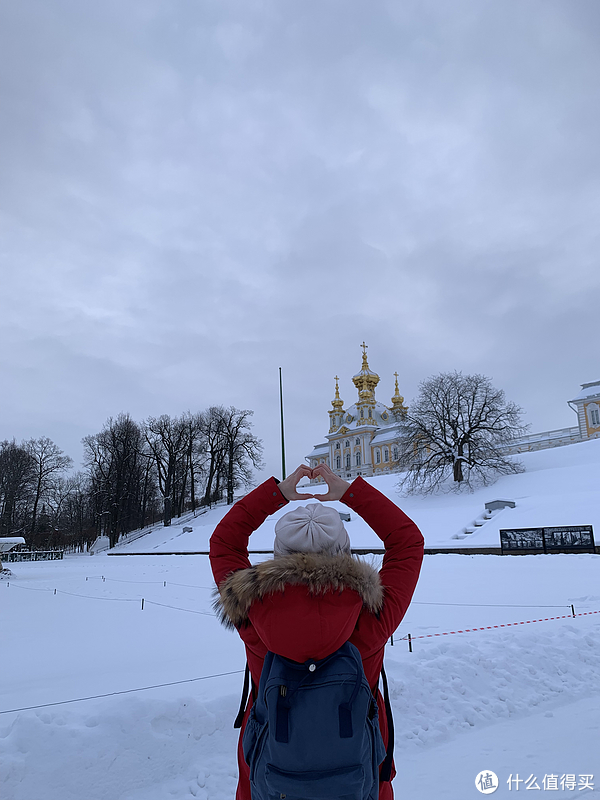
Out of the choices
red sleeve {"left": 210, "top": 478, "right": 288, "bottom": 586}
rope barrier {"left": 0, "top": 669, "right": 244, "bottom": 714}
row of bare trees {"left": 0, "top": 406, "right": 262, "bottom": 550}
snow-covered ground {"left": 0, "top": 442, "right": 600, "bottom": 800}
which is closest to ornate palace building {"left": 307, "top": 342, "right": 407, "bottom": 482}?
row of bare trees {"left": 0, "top": 406, "right": 262, "bottom": 550}

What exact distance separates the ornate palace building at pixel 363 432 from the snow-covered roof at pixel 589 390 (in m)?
25.1


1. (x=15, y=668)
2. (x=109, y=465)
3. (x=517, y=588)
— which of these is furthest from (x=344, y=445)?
(x=15, y=668)

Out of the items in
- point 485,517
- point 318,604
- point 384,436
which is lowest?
point 318,604

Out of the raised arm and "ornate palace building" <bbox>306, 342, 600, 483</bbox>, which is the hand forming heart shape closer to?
the raised arm

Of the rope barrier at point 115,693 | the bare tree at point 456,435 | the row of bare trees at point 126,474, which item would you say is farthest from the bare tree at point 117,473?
the rope barrier at point 115,693

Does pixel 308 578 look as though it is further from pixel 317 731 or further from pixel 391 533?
pixel 391 533

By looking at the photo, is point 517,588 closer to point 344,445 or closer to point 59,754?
point 59,754

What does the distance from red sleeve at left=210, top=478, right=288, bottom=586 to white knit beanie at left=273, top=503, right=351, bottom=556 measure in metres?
0.52

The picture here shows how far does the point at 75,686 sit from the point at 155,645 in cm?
223

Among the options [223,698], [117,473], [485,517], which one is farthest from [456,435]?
[223,698]

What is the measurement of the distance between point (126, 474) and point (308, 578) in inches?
2130

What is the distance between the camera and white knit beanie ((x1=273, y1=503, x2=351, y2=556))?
222 cm

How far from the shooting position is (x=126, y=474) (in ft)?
175

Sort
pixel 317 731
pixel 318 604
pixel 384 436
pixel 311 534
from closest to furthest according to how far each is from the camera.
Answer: pixel 317 731, pixel 318 604, pixel 311 534, pixel 384 436
